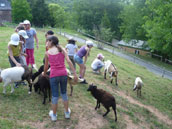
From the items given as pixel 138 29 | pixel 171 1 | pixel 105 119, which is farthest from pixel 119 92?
pixel 138 29

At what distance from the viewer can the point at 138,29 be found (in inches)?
1372

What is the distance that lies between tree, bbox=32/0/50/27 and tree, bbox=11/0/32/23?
198cm

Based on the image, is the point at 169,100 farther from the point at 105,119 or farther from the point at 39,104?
the point at 39,104

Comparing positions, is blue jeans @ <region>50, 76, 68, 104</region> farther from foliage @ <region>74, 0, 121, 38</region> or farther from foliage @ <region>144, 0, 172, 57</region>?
foliage @ <region>74, 0, 121, 38</region>

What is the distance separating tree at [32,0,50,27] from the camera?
47.5 meters

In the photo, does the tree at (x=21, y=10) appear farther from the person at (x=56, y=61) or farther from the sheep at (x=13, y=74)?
the person at (x=56, y=61)

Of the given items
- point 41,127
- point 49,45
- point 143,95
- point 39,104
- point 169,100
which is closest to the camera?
point 49,45

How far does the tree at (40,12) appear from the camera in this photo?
47.5m

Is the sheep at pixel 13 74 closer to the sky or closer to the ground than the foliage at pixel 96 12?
closer to the ground

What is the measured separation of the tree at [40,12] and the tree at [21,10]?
1981 millimetres

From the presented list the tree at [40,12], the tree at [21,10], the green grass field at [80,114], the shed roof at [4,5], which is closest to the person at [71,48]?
the green grass field at [80,114]

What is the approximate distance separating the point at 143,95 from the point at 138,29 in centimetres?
2783

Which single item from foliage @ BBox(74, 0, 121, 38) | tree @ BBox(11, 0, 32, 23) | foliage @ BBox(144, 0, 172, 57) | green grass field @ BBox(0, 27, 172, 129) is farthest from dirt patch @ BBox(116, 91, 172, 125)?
foliage @ BBox(74, 0, 121, 38)

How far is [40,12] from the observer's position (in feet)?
156
